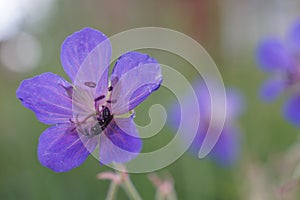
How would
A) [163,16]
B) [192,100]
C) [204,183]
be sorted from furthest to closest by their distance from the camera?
[163,16] < [204,183] < [192,100]

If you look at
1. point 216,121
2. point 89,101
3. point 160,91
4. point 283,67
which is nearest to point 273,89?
point 283,67

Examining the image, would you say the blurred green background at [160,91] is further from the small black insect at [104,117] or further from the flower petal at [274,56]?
the small black insect at [104,117]

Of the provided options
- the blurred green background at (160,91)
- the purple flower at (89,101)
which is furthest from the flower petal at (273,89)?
the purple flower at (89,101)

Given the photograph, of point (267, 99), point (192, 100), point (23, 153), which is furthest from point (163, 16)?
→ point (267, 99)

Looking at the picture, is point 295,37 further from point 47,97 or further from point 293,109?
point 47,97

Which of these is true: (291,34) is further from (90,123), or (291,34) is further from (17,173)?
(17,173)
